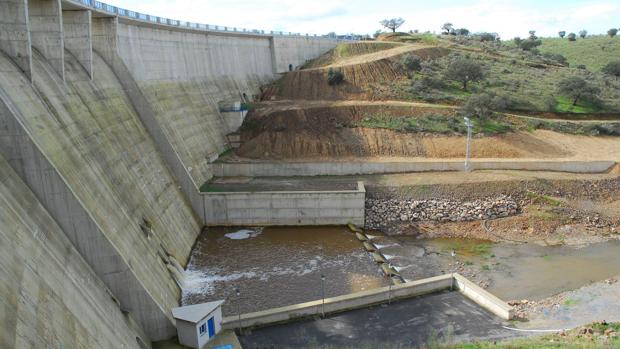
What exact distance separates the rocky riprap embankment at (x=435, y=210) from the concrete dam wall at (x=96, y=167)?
1148 cm

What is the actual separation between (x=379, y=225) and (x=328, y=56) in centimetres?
3229

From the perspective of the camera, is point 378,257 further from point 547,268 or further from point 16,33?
point 16,33

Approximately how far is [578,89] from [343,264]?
3340 cm

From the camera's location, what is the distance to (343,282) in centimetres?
2216

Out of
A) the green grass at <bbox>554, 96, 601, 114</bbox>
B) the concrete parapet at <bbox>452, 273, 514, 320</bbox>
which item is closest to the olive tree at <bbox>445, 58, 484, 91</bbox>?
the green grass at <bbox>554, 96, 601, 114</bbox>

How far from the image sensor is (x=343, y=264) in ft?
79.2

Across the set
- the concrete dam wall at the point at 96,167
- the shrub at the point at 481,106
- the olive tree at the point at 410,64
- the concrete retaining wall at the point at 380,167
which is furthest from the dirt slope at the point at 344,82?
the concrete dam wall at the point at 96,167

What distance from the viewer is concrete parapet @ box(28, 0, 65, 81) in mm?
19375

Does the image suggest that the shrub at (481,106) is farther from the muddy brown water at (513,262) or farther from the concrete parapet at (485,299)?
the concrete parapet at (485,299)

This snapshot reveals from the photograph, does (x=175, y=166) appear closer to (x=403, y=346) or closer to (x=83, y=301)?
(x=83, y=301)

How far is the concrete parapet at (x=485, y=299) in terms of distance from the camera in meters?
17.6

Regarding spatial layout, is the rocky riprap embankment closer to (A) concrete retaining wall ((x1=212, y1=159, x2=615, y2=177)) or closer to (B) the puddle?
(B) the puddle

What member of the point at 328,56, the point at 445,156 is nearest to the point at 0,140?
the point at 445,156

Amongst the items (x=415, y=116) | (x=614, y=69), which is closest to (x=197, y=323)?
(x=415, y=116)
